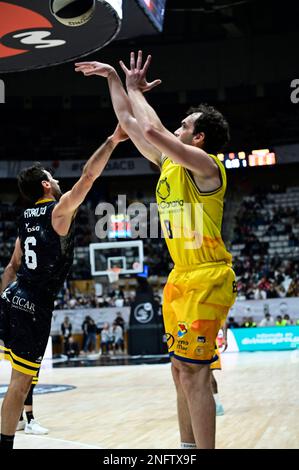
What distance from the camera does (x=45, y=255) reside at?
4.79m

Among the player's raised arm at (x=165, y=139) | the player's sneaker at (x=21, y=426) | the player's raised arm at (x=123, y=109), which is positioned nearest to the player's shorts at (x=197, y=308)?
the player's raised arm at (x=165, y=139)

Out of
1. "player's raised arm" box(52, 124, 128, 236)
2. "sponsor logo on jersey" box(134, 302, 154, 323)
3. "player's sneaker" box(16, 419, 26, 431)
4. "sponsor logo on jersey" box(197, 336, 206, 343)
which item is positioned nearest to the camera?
"sponsor logo on jersey" box(197, 336, 206, 343)

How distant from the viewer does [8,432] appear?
4.47 m

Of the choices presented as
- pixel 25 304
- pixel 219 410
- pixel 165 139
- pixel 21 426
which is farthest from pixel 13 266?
pixel 219 410

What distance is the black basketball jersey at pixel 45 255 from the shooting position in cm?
476

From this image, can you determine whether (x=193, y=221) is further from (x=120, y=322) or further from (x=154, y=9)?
(x=120, y=322)

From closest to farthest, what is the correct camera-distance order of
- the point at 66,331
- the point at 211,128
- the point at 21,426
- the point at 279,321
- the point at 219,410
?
1. the point at 211,128
2. the point at 21,426
3. the point at 219,410
4. the point at 279,321
5. the point at 66,331

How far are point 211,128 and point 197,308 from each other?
3.49ft

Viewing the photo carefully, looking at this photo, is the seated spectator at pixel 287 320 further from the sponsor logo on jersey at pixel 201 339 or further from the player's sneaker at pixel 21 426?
the sponsor logo on jersey at pixel 201 339

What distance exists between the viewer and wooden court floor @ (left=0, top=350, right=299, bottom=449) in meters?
5.69

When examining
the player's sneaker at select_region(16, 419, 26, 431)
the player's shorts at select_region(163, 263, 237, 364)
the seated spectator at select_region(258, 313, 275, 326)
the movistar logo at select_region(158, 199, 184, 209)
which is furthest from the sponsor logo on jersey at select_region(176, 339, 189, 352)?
the seated spectator at select_region(258, 313, 275, 326)

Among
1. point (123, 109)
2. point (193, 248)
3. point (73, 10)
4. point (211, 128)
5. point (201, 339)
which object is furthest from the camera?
point (73, 10)

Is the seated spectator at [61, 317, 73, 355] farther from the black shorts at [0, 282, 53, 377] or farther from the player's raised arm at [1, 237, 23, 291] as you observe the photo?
the black shorts at [0, 282, 53, 377]

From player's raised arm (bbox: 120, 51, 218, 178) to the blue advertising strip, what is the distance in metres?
16.9
